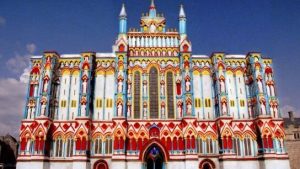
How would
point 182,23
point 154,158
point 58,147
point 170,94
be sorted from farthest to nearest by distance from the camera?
point 182,23, point 170,94, point 154,158, point 58,147

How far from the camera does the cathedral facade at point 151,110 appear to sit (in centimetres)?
4206

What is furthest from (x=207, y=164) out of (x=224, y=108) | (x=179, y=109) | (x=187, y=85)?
(x=187, y=85)

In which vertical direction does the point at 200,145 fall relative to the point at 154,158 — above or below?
above

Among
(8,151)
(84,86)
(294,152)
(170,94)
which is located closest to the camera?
(84,86)

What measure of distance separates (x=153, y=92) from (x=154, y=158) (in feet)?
36.9

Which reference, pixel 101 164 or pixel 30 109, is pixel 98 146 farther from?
pixel 30 109

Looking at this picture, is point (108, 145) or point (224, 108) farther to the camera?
point (224, 108)

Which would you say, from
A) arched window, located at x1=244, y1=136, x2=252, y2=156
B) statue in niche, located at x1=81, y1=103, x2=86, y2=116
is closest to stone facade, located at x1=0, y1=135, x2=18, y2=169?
statue in niche, located at x1=81, y1=103, x2=86, y2=116

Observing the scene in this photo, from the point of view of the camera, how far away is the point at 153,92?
4706 centimetres

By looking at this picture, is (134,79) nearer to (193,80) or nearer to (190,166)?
(193,80)

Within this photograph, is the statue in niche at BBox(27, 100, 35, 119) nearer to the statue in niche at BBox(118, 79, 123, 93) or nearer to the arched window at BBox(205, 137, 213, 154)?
the statue in niche at BBox(118, 79, 123, 93)

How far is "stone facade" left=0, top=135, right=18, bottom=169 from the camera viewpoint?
204 ft

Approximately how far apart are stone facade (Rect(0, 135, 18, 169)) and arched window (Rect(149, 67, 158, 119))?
38.1m

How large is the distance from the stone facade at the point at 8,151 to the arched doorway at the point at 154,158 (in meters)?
36.2
